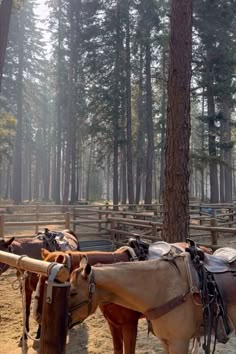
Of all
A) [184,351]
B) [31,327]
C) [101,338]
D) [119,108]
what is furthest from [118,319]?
A: [119,108]

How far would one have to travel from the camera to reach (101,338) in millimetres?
5000

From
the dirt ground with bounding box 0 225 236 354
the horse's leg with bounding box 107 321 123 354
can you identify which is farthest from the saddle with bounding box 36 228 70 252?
the horse's leg with bounding box 107 321 123 354

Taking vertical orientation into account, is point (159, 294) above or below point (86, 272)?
below

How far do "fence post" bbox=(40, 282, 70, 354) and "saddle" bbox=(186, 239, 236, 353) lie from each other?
5.05 feet

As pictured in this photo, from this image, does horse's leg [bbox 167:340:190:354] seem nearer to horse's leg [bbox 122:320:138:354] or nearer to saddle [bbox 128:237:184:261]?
horse's leg [bbox 122:320:138:354]

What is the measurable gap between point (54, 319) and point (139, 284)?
1157 mm

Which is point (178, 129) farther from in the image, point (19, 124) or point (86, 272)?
point (19, 124)

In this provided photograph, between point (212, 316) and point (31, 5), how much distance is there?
31.3m

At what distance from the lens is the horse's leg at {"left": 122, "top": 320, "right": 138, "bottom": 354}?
3633 mm

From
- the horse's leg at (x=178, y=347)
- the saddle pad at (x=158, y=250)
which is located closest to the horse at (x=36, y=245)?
the saddle pad at (x=158, y=250)

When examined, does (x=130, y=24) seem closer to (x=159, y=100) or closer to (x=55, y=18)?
(x=55, y=18)

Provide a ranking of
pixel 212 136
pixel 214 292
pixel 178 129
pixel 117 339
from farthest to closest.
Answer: pixel 212 136, pixel 178 129, pixel 117 339, pixel 214 292

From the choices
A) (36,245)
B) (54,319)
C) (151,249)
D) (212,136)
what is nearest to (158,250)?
(151,249)

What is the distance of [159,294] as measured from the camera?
3039 mm
